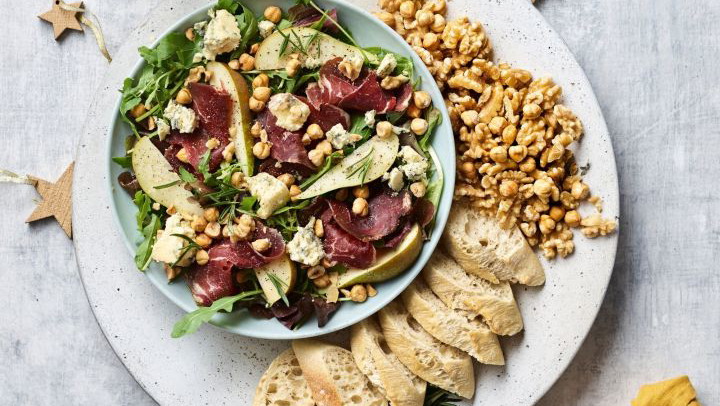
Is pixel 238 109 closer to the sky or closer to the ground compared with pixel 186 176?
closer to the sky

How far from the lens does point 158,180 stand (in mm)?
2900

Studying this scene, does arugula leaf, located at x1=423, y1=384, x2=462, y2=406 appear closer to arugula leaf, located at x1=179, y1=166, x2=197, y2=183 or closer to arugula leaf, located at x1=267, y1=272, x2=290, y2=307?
arugula leaf, located at x1=267, y1=272, x2=290, y2=307

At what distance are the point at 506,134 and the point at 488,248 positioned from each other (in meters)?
0.47

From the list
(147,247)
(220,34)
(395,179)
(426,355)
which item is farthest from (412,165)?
(147,247)

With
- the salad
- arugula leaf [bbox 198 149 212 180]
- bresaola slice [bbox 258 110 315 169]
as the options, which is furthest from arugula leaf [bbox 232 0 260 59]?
arugula leaf [bbox 198 149 212 180]

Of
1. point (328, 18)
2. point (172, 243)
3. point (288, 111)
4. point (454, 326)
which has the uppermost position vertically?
point (328, 18)

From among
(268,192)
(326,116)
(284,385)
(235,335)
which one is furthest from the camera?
(235,335)

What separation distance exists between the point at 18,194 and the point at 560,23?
2675 millimetres

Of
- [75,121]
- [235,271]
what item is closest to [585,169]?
[235,271]

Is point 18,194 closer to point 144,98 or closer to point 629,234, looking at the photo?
point 144,98

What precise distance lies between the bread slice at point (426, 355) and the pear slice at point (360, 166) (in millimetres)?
581

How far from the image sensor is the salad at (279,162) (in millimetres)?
2814

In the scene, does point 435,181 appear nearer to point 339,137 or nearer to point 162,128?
point 339,137

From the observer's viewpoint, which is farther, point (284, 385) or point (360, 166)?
point (284, 385)
